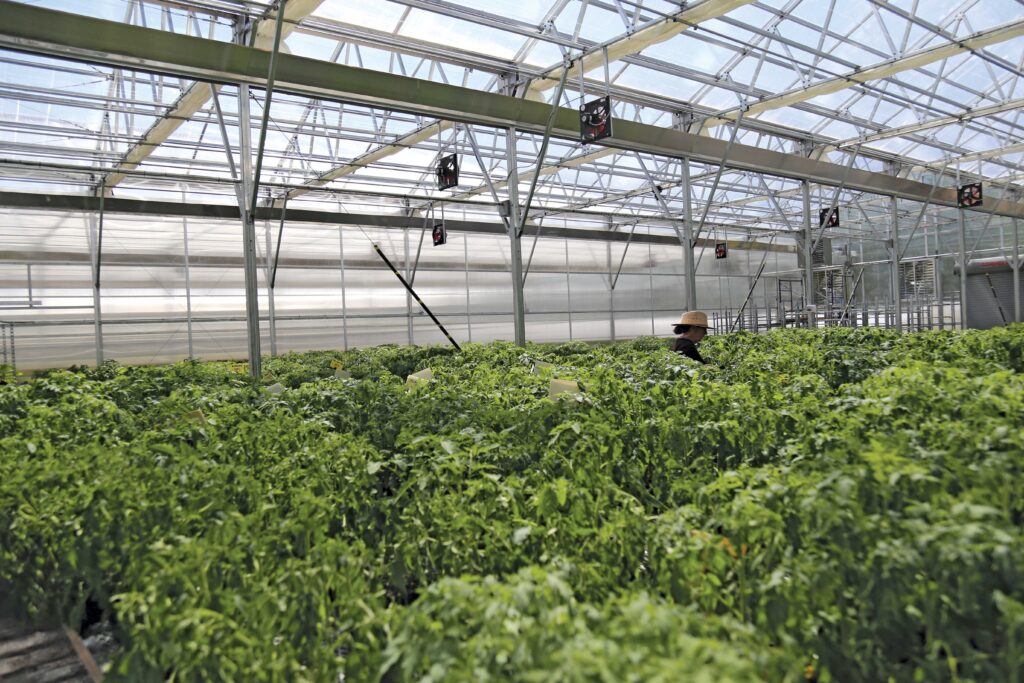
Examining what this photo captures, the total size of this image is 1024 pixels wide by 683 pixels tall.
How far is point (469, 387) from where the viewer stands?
18.3ft

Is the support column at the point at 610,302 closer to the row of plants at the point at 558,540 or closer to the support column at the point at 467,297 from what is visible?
the support column at the point at 467,297

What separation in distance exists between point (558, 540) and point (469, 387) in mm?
3284

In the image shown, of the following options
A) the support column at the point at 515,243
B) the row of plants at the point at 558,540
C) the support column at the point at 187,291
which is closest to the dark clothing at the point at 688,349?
the row of plants at the point at 558,540

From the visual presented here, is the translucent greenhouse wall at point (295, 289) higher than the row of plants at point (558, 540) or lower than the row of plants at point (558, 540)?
higher

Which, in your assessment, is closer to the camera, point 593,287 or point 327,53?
point 327,53

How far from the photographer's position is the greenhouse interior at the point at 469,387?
1.75 m

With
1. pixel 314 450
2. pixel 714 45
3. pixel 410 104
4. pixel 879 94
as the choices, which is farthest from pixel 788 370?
pixel 879 94

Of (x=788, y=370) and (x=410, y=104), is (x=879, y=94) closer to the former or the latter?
(x=410, y=104)

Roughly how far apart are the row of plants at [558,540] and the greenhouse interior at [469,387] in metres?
0.02

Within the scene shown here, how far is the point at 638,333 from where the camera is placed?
84.8 feet

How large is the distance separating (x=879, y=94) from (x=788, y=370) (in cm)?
1137

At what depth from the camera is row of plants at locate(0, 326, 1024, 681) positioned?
5.15ft

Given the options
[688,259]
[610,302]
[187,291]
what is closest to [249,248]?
[688,259]

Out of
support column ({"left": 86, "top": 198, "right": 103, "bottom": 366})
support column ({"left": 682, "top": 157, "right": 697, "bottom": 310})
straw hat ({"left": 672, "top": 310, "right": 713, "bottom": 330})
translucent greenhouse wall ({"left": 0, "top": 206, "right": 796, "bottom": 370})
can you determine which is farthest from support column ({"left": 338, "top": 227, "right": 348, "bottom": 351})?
straw hat ({"left": 672, "top": 310, "right": 713, "bottom": 330})
